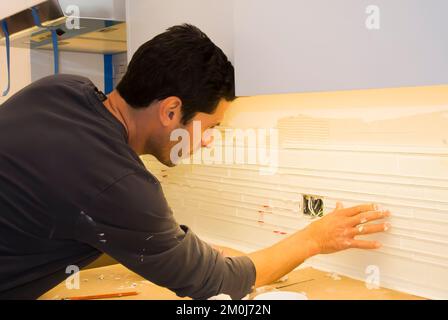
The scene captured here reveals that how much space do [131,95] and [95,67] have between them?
1394 mm

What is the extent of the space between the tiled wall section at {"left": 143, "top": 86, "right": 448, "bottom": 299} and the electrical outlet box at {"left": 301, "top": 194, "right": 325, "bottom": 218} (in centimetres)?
2

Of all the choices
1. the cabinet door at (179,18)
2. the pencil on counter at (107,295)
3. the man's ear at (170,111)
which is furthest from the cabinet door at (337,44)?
the pencil on counter at (107,295)

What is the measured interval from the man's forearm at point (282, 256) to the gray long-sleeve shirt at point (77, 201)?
0.16m

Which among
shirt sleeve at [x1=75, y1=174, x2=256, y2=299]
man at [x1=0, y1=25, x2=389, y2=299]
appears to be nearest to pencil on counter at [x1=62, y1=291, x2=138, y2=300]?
man at [x1=0, y1=25, x2=389, y2=299]

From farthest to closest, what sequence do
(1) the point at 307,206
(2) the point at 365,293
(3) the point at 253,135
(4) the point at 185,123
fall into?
(3) the point at 253,135 → (1) the point at 307,206 → (2) the point at 365,293 → (4) the point at 185,123

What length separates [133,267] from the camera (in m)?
1.06

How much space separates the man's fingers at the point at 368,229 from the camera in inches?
51.3

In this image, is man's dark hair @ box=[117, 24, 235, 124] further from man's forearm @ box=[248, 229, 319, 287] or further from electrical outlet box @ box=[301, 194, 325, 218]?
electrical outlet box @ box=[301, 194, 325, 218]

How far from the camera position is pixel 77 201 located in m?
0.97

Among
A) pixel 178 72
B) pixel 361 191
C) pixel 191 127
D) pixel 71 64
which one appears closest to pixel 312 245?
pixel 361 191

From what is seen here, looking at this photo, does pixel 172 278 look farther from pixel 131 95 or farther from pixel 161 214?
pixel 131 95

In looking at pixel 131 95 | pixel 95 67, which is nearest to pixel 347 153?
pixel 131 95

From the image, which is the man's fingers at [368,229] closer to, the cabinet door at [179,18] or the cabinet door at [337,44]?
the cabinet door at [337,44]

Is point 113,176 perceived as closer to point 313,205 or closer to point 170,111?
point 170,111
